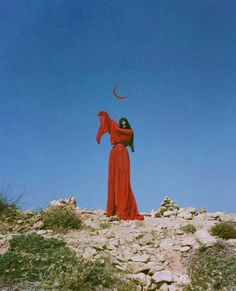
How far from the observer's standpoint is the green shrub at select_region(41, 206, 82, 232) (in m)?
11.1

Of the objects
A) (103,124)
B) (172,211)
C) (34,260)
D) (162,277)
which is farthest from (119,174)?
(34,260)

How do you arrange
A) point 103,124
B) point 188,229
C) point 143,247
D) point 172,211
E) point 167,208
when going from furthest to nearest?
point 167,208 < point 172,211 < point 103,124 < point 188,229 < point 143,247

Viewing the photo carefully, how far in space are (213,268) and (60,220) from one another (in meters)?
5.46

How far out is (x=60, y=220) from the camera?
1127cm

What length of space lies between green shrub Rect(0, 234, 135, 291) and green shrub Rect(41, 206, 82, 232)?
4.04 m

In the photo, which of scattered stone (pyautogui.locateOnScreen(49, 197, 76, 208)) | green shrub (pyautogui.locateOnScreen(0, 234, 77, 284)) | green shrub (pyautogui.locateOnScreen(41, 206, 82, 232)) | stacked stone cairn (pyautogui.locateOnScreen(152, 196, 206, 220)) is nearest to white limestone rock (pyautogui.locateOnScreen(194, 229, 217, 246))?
green shrub (pyautogui.locateOnScreen(0, 234, 77, 284))

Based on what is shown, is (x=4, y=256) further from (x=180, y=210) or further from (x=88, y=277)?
(x=180, y=210)

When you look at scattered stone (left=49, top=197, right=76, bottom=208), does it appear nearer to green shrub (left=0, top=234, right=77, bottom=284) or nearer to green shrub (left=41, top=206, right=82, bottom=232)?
green shrub (left=41, top=206, right=82, bottom=232)

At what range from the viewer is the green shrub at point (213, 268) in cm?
631

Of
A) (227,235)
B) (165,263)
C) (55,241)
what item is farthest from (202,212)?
(55,241)

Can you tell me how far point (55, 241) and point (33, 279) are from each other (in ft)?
5.24

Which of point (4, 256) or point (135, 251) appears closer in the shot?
point (4, 256)

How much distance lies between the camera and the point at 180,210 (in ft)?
51.2

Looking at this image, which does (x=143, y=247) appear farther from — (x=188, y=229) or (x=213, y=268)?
(x=188, y=229)
